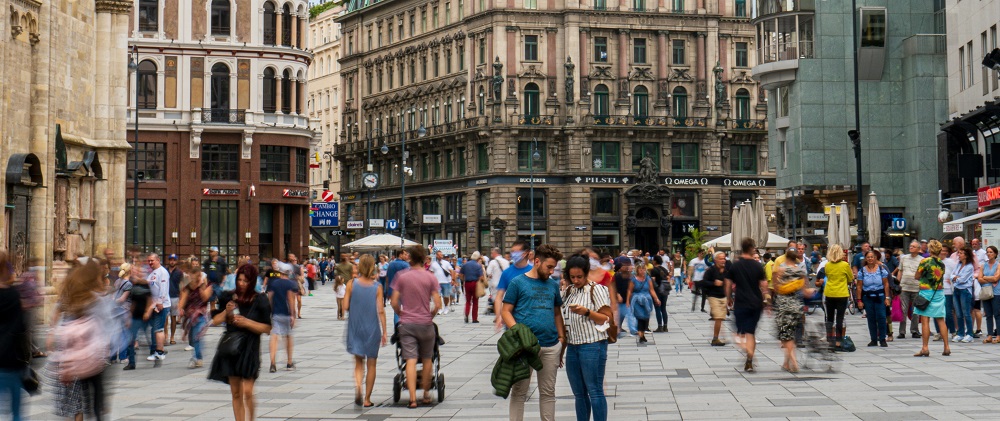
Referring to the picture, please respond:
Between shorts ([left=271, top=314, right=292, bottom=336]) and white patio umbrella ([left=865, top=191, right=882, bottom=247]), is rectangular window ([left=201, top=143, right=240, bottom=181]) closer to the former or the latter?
white patio umbrella ([left=865, top=191, right=882, bottom=247])

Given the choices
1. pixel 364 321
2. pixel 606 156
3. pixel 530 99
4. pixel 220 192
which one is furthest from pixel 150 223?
pixel 364 321

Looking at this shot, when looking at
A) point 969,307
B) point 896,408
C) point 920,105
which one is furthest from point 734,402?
point 920,105

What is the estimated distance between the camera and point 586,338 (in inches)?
451

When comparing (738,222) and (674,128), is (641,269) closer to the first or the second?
(738,222)

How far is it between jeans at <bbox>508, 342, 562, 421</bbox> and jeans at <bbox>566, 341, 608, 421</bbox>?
0.17 m

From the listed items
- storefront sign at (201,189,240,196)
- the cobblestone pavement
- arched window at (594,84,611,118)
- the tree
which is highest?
arched window at (594,84,611,118)

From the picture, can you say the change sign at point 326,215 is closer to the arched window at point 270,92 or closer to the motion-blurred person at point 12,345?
the arched window at point 270,92

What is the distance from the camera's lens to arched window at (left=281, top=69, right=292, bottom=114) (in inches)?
2496

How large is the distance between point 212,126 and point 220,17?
515cm

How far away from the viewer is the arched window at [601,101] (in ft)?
277

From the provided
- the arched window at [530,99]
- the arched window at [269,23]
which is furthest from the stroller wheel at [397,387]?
the arched window at [530,99]

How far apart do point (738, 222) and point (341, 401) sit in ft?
106

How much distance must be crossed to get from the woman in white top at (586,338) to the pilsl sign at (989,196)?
28.6 metres

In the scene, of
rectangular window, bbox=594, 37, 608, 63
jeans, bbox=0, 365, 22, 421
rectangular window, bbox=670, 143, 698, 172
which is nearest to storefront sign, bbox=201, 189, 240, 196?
rectangular window, bbox=594, 37, 608, 63
